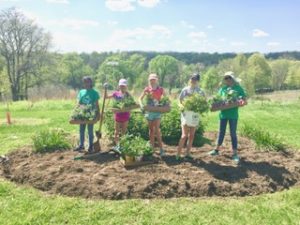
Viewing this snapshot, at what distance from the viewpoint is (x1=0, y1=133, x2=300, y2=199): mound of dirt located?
21.3ft

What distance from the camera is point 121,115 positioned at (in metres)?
8.76

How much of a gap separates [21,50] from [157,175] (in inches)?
1747

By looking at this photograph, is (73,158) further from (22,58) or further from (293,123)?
(22,58)

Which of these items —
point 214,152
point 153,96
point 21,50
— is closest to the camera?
point 153,96

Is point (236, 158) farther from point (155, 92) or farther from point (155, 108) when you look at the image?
point (155, 92)

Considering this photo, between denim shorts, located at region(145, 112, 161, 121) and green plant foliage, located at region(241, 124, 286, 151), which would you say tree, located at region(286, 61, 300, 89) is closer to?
green plant foliage, located at region(241, 124, 286, 151)

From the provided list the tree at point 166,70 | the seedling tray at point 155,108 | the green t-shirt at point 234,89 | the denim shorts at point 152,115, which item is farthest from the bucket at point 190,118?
the tree at point 166,70

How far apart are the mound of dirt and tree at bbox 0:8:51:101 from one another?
4015 cm

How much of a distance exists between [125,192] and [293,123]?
1090 centimetres

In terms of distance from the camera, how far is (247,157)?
27.7 feet

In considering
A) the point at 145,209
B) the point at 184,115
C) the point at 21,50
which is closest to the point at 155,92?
the point at 184,115

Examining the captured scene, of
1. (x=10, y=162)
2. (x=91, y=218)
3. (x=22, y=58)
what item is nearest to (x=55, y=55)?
(x=22, y=58)

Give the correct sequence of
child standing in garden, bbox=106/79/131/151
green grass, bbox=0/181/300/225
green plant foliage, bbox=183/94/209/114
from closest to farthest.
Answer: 1. green grass, bbox=0/181/300/225
2. green plant foliage, bbox=183/94/209/114
3. child standing in garden, bbox=106/79/131/151

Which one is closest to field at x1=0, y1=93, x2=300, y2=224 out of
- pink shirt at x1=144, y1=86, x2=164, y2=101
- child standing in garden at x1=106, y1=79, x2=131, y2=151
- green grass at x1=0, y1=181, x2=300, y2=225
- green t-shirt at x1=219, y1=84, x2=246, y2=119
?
green grass at x1=0, y1=181, x2=300, y2=225
